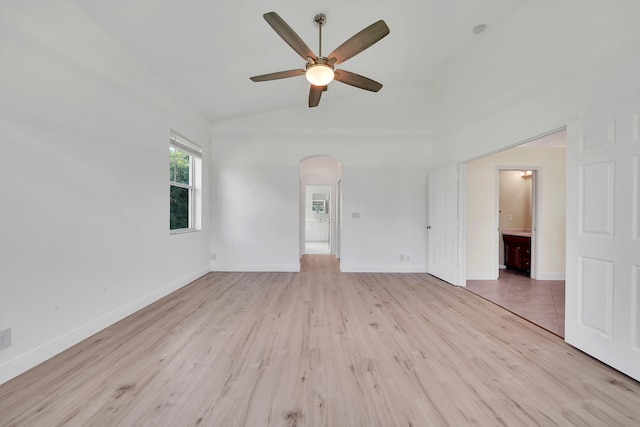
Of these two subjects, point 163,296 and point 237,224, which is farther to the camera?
point 237,224

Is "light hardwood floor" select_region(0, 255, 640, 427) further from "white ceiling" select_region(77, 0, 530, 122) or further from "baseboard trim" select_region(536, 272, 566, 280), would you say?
"white ceiling" select_region(77, 0, 530, 122)

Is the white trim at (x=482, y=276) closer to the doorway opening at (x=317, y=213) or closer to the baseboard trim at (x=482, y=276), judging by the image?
the baseboard trim at (x=482, y=276)

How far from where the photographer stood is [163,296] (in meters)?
3.45

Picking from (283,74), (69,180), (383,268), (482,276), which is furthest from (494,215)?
(69,180)

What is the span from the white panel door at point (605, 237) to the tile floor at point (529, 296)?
0.46 metres

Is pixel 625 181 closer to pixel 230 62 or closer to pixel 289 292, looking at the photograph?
pixel 289 292

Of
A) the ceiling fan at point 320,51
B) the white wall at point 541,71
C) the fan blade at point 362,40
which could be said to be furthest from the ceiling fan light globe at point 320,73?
the white wall at point 541,71

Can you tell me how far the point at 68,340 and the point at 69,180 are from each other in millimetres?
1317

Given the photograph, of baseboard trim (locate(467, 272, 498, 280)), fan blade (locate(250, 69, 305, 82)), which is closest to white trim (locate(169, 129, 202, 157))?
fan blade (locate(250, 69, 305, 82))

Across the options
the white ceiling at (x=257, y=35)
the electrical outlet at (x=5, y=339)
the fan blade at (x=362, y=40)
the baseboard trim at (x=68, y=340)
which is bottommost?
the baseboard trim at (x=68, y=340)

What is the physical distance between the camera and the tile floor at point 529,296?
2.83 m

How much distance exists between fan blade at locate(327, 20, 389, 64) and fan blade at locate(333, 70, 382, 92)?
0.19 m

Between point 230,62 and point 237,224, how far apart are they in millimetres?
2831

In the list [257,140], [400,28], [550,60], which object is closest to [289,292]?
[257,140]
